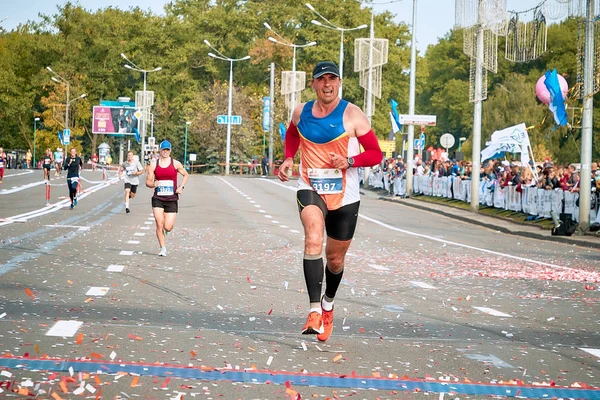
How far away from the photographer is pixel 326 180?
8.84m

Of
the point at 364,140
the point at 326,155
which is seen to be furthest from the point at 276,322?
the point at 364,140

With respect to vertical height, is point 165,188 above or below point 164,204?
above

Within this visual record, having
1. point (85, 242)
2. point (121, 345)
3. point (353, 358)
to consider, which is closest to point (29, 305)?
point (121, 345)

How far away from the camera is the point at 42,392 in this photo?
20.5ft

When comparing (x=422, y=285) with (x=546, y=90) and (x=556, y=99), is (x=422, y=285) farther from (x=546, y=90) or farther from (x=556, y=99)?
(x=546, y=90)

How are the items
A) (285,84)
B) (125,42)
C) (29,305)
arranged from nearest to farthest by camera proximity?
(29,305), (285,84), (125,42)

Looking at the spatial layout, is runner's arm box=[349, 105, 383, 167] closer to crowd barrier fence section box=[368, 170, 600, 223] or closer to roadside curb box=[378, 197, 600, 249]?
roadside curb box=[378, 197, 600, 249]

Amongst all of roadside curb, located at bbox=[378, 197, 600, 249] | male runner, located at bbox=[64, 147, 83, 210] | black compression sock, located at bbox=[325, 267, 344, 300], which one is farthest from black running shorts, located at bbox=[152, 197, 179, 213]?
male runner, located at bbox=[64, 147, 83, 210]

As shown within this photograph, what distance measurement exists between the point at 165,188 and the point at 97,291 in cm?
649

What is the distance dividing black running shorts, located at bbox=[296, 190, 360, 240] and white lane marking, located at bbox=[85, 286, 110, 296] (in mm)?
3337

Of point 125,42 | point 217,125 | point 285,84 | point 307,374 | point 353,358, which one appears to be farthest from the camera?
point 125,42

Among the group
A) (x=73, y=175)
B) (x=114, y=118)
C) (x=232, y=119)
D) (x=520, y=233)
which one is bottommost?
(x=520, y=233)

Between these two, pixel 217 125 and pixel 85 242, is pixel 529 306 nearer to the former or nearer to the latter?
pixel 85 242

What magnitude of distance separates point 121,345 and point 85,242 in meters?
11.9
